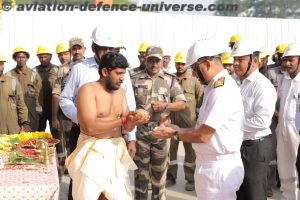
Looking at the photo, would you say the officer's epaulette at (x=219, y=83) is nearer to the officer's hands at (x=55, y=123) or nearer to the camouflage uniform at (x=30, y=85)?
the officer's hands at (x=55, y=123)

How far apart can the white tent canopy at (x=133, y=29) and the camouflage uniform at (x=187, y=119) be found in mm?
3419

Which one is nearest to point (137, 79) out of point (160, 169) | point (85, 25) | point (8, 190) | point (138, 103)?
point (138, 103)

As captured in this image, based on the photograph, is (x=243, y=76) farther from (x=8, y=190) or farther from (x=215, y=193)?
(x=8, y=190)

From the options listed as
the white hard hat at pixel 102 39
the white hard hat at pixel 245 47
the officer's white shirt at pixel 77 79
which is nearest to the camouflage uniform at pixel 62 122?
the officer's white shirt at pixel 77 79

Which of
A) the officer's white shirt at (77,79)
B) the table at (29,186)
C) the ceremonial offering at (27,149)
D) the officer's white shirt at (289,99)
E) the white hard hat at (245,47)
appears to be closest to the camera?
the table at (29,186)

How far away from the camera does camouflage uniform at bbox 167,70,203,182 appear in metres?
8.35

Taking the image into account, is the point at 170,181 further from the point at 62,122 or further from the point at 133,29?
the point at 133,29

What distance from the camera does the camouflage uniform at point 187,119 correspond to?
329 inches

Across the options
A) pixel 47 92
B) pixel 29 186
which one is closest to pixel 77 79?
pixel 29 186

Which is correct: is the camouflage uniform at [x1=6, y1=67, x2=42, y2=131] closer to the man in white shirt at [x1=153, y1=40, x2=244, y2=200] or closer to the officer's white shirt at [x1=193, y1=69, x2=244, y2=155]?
the man in white shirt at [x1=153, y1=40, x2=244, y2=200]

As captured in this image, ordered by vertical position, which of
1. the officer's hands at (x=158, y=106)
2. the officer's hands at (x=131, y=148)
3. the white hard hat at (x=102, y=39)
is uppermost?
the white hard hat at (x=102, y=39)

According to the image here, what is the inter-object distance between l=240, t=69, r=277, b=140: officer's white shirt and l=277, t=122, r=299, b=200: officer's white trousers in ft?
5.87

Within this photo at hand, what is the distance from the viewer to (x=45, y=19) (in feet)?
41.6

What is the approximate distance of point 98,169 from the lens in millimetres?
4305
